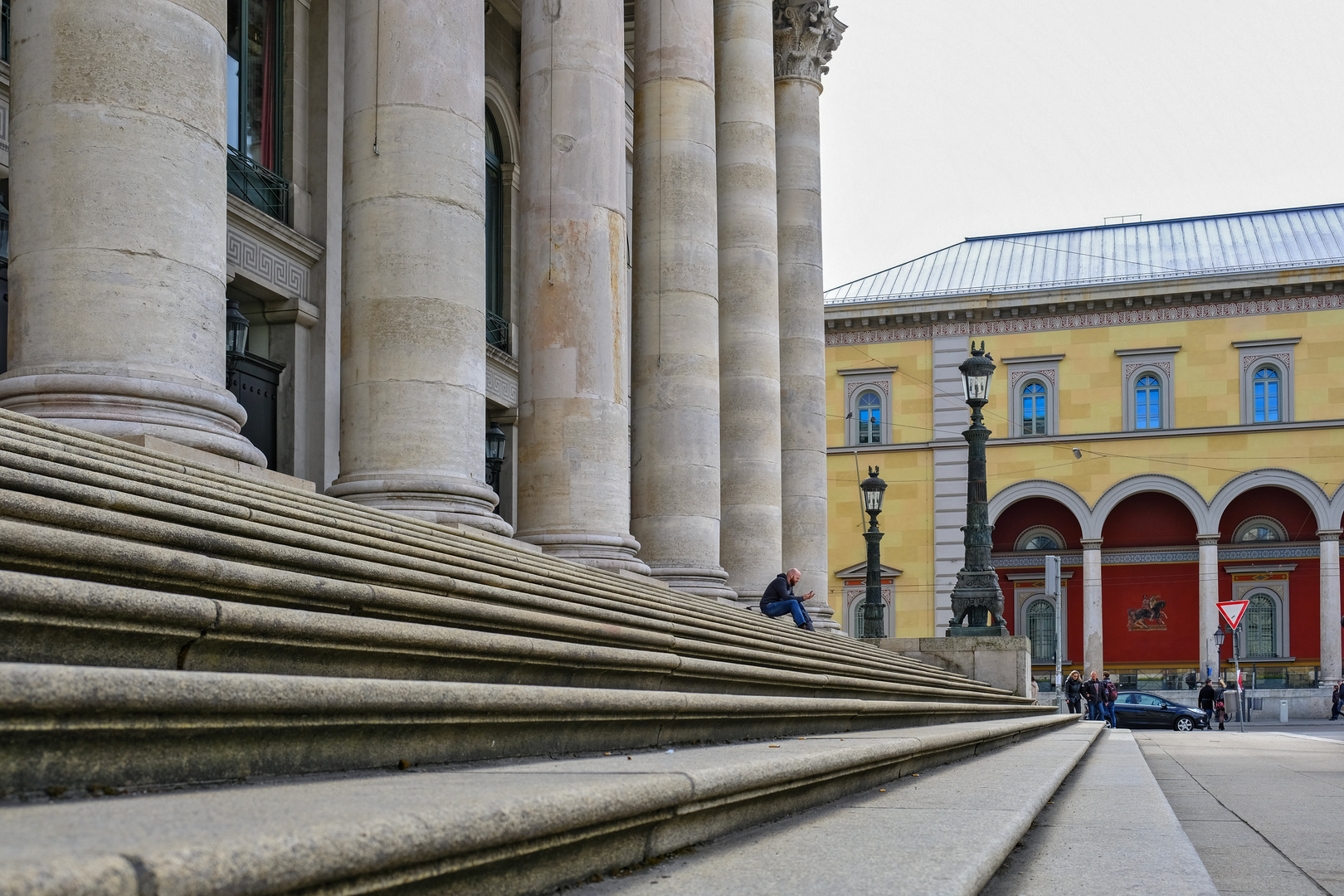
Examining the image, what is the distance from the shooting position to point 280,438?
19.0 m

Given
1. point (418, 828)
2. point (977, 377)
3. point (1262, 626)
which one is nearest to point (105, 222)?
point (418, 828)

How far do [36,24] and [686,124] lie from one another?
1094cm

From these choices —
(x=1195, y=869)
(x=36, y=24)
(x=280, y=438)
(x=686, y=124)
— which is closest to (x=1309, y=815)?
(x=1195, y=869)

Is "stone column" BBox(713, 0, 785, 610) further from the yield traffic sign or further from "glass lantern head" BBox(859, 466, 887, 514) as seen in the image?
the yield traffic sign

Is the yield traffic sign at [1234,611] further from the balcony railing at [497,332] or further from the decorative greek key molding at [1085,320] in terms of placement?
the decorative greek key molding at [1085,320]

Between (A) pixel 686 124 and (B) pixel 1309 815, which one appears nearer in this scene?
(B) pixel 1309 815

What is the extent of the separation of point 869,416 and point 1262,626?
14.2 meters

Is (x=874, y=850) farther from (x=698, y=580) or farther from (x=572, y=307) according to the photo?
(x=698, y=580)

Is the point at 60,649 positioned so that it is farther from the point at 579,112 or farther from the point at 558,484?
the point at 579,112

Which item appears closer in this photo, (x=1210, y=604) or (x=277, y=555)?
(x=277, y=555)

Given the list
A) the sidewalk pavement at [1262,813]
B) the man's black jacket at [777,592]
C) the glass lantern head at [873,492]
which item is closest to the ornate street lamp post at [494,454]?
the man's black jacket at [777,592]

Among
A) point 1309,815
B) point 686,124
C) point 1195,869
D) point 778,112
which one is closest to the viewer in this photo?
point 1195,869

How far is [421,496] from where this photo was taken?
1182 centimetres

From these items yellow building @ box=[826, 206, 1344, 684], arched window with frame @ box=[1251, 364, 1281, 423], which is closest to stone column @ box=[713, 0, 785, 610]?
yellow building @ box=[826, 206, 1344, 684]
